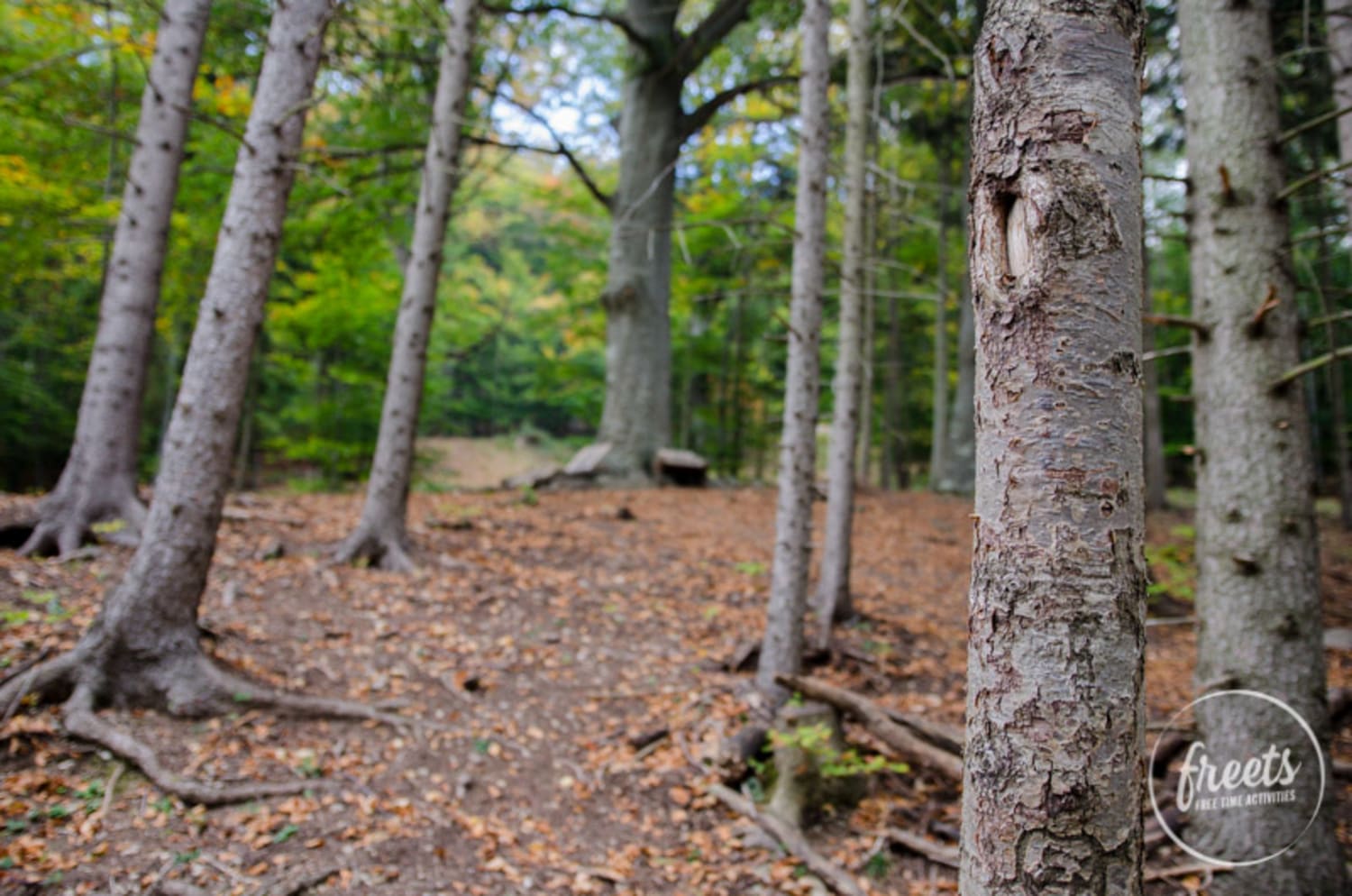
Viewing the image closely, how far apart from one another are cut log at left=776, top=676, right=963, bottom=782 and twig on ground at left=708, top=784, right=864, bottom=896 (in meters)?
0.82

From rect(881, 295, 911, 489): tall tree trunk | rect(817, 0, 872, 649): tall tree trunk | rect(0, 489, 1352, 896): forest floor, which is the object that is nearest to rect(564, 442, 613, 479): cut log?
rect(0, 489, 1352, 896): forest floor

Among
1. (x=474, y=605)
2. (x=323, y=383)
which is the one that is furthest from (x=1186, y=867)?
(x=323, y=383)

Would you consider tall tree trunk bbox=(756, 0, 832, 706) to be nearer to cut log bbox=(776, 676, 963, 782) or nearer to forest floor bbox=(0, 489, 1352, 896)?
cut log bbox=(776, 676, 963, 782)

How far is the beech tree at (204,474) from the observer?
3.98m

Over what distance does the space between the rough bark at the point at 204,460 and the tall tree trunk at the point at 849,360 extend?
13.2 feet

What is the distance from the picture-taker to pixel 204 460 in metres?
4.18

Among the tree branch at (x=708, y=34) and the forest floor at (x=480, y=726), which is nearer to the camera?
the forest floor at (x=480, y=726)

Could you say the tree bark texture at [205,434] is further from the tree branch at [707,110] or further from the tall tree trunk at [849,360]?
the tree branch at [707,110]

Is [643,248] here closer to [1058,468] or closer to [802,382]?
[802,382]

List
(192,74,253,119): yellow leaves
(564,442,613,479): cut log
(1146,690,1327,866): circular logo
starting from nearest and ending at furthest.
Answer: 1. (1146,690,1327,866): circular logo
2. (192,74,253,119): yellow leaves
3. (564,442,613,479): cut log

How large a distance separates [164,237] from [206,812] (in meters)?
5.59

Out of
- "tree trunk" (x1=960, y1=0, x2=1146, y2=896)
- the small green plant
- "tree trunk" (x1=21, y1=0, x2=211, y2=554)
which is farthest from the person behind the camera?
"tree trunk" (x1=21, y1=0, x2=211, y2=554)

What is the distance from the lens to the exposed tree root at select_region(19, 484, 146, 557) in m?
5.74

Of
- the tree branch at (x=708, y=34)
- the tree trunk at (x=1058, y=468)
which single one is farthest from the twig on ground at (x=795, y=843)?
the tree branch at (x=708, y=34)
